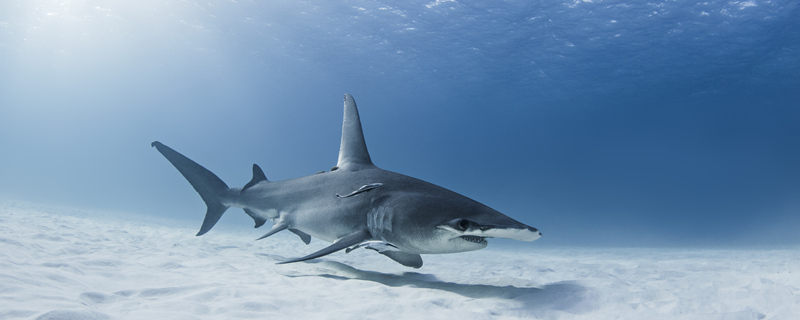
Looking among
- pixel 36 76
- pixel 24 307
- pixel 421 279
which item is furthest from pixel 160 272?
pixel 36 76

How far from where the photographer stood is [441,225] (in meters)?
2.61

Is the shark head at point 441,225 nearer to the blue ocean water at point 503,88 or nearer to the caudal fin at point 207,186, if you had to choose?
the caudal fin at point 207,186

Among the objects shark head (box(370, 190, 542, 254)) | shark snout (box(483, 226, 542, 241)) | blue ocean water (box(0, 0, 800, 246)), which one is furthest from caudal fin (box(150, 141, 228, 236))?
blue ocean water (box(0, 0, 800, 246))

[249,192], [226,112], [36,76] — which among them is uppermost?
[226,112]

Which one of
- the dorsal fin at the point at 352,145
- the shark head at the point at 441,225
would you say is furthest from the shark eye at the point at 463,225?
the dorsal fin at the point at 352,145

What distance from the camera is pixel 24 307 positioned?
1.85m

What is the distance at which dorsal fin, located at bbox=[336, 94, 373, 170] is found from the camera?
439cm

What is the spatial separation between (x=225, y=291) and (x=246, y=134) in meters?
108

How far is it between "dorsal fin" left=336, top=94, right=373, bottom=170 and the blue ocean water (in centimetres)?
1579

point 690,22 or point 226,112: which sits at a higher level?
point 226,112

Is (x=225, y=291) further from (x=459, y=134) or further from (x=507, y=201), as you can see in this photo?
(x=459, y=134)

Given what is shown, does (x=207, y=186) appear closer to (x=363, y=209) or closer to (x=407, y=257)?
(x=363, y=209)

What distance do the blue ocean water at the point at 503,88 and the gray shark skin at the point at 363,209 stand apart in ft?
52.1

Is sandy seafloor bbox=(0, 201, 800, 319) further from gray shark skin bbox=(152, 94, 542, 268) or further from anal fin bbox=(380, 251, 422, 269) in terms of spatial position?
gray shark skin bbox=(152, 94, 542, 268)
